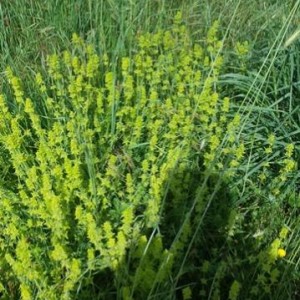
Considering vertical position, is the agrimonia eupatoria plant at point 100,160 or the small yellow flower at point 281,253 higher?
the agrimonia eupatoria plant at point 100,160

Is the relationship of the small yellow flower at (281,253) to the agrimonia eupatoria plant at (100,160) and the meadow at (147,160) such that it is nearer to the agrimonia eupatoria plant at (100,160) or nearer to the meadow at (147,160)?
the meadow at (147,160)

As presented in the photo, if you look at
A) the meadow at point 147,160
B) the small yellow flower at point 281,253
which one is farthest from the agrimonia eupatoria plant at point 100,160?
the small yellow flower at point 281,253

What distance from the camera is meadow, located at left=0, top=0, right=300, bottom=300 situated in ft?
6.24

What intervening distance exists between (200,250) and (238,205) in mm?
302

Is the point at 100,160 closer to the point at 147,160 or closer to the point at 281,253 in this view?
the point at 147,160

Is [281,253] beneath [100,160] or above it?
beneath

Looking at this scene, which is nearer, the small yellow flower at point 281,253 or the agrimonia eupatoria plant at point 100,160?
the agrimonia eupatoria plant at point 100,160

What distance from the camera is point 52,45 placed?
3096mm

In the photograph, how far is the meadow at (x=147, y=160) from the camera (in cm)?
190

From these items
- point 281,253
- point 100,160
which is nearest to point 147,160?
point 100,160

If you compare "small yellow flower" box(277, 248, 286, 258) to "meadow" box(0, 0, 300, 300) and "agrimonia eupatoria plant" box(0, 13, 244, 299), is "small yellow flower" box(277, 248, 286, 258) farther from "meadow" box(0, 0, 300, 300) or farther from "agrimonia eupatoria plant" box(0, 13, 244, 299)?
"agrimonia eupatoria plant" box(0, 13, 244, 299)

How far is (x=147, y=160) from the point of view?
89.7 inches

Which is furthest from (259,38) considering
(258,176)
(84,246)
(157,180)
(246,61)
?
(84,246)

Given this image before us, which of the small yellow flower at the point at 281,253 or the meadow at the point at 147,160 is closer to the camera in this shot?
the meadow at the point at 147,160
